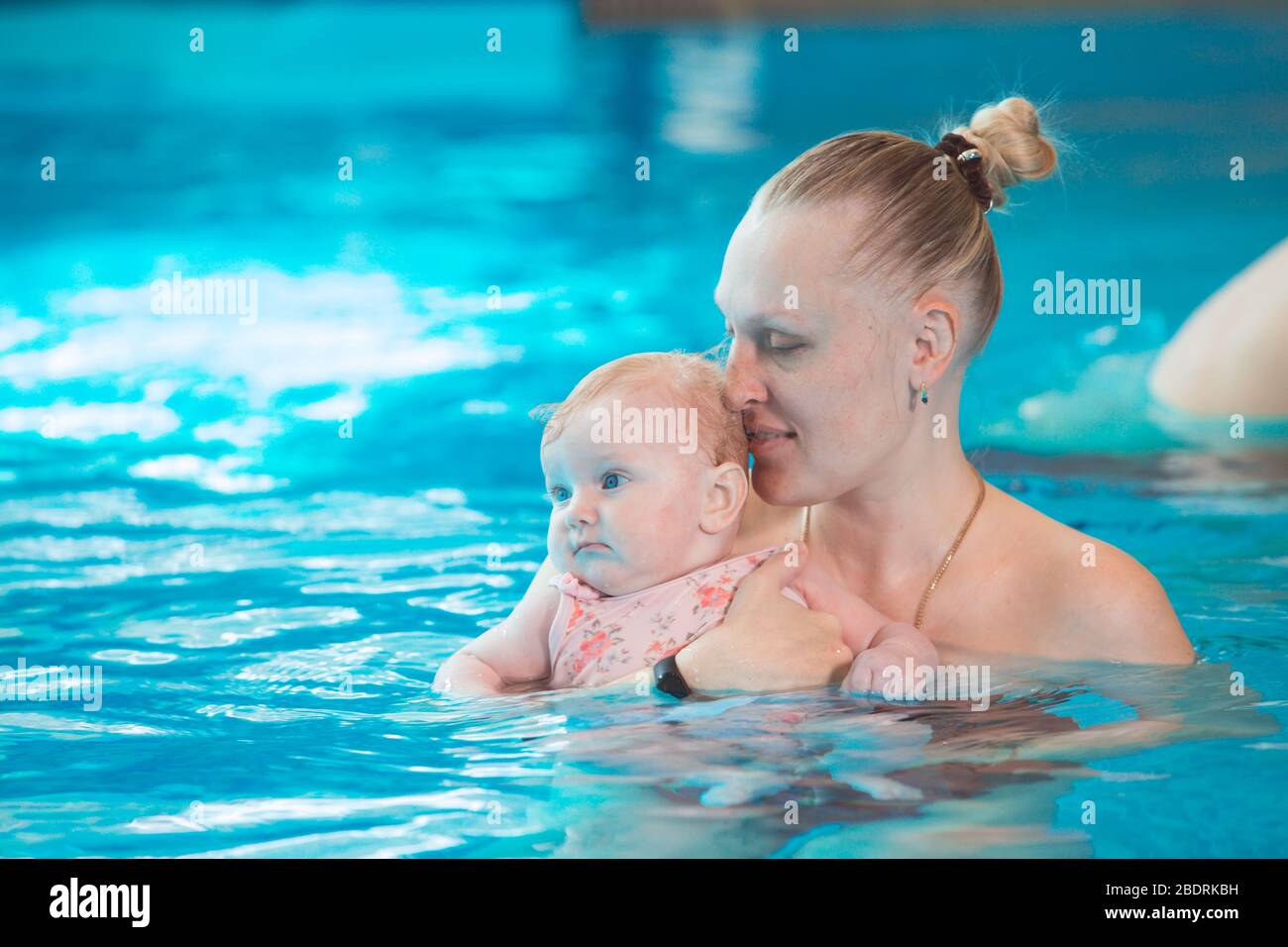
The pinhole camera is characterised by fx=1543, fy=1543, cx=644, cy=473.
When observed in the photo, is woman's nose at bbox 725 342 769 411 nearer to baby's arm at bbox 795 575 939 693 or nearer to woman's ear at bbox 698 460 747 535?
woman's ear at bbox 698 460 747 535

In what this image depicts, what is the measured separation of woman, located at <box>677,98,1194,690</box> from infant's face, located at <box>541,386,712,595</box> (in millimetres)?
165

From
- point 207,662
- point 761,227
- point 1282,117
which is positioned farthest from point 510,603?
point 1282,117

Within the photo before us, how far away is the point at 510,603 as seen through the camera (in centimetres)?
414

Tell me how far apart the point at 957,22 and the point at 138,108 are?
644 centimetres

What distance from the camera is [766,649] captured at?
2717mm

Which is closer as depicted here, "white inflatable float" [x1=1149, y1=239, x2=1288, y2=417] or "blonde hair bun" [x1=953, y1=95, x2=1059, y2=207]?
"blonde hair bun" [x1=953, y1=95, x2=1059, y2=207]

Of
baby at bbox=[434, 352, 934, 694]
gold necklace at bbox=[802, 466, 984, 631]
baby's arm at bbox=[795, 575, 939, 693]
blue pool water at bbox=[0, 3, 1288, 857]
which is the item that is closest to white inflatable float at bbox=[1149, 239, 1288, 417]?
blue pool water at bbox=[0, 3, 1288, 857]

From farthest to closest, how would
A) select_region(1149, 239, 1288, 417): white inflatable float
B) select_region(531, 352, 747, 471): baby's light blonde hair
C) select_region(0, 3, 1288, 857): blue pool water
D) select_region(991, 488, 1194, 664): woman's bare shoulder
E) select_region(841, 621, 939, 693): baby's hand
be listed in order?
select_region(1149, 239, 1288, 417): white inflatable float → select_region(991, 488, 1194, 664): woman's bare shoulder → select_region(531, 352, 747, 471): baby's light blonde hair → select_region(841, 621, 939, 693): baby's hand → select_region(0, 3, 1288, 857): blue pool water

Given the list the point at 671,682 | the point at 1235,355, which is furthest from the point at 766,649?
the point at 1235,355

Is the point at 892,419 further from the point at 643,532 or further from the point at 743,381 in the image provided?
the point at 643,532

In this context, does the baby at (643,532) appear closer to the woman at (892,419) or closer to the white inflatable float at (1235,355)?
the woman at (892,419)

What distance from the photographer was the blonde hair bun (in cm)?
300

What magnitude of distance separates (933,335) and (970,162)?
35cm
